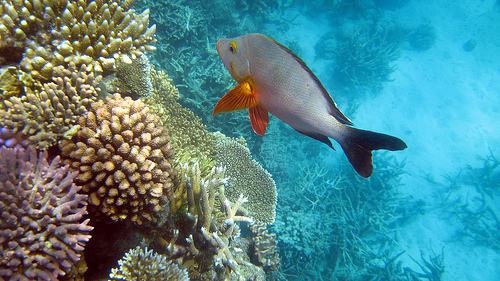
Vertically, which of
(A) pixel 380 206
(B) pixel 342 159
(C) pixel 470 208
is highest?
(B) pixel 342 159

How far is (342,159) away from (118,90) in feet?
34.5

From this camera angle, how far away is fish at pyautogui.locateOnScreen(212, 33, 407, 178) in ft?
5.33

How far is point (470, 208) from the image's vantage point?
12.3 metres

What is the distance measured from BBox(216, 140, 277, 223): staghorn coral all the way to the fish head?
3041 millimetres

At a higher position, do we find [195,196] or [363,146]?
[363,146]

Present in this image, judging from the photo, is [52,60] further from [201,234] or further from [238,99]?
[201,234]

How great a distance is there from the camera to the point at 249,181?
4.82 m

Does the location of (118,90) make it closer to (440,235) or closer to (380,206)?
(380,206)

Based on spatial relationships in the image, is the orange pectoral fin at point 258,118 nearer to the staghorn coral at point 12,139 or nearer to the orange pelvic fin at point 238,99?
the orange pelvic fin at point 238,99

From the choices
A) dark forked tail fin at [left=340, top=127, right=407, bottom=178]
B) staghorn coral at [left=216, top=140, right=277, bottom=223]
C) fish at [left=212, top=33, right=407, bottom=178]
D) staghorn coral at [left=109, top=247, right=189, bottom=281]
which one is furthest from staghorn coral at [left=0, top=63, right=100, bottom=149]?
staghorn coral at [left=216, top=140, right=277, bottom=223]

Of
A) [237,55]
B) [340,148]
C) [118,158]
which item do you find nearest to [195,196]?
[118,158]

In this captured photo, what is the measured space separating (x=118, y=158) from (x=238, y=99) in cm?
114

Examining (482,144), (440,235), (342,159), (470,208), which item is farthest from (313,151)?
(482,144)

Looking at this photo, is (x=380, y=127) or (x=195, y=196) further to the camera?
(x=380, y=127)
